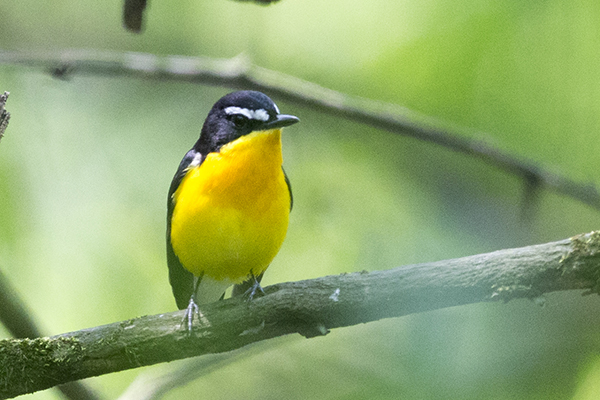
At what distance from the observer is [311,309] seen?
3.13 meters

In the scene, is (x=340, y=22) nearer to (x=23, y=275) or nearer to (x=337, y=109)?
(x=337, y=109)

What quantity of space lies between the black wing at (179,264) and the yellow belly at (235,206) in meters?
0.14

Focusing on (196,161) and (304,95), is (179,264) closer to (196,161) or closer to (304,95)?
(196,161)

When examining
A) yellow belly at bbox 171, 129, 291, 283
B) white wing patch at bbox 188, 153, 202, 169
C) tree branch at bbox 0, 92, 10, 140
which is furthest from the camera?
white wing patch at bbox 188, 153, 202, 169

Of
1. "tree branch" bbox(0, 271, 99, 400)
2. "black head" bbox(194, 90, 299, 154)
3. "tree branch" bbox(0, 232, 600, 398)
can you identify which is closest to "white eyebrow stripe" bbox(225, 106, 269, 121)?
"black head" bbox(194, 90, 299, 154)

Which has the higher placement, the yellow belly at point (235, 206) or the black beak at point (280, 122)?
the black beak at point (280, 122)

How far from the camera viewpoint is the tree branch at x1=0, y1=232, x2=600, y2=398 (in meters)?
2.90

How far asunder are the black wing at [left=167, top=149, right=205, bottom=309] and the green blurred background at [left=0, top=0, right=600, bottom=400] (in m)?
0.63

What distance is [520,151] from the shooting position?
22.5ft

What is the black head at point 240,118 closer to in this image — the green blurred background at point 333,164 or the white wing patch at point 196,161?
the white wing patch at point 196,161

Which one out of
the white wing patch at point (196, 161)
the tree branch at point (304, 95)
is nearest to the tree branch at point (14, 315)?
the white wing patch at point (196, 161)

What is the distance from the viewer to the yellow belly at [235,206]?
151 inches

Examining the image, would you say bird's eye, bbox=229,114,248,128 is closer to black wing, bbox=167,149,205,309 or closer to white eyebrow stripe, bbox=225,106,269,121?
white eyebrow stripe, bbox=225,106,269,121

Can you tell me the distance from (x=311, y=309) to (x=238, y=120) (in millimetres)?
1560
